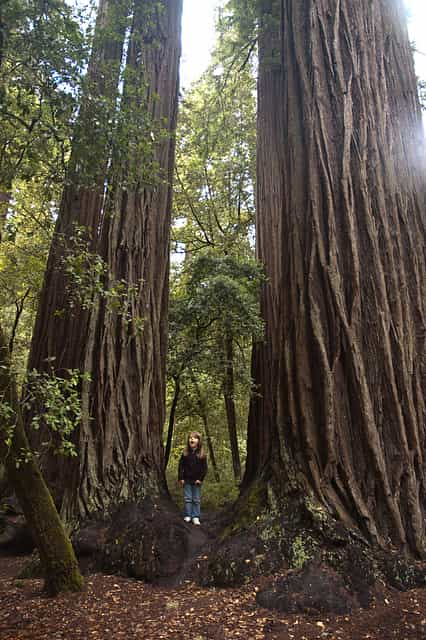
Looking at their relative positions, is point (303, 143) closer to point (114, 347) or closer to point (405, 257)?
point (405, 257)

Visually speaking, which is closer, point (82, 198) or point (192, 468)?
point (192, 468)

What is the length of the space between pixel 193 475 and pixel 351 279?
130 inches

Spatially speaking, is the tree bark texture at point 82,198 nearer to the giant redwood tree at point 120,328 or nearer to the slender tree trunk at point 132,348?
the giant redwood tree at point 120,328

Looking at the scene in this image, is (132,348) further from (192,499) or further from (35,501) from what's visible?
(35,501)

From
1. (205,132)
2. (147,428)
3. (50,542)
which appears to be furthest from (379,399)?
(205,132)

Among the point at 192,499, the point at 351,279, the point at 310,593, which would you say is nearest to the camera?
the point at 310,593

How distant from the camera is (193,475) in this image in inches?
252

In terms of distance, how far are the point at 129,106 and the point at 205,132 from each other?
7.22 meters

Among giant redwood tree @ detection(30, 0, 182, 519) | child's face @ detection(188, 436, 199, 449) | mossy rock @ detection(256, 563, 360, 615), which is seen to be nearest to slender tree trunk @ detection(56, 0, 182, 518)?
giant redwood tree @ detection(30, 0, 182, 519)

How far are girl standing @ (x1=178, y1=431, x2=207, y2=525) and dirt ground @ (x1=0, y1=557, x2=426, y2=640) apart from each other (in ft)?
6.37

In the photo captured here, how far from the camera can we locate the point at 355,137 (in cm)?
550

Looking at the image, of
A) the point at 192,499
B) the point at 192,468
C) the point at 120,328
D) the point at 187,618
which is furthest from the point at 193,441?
the point at 187,618

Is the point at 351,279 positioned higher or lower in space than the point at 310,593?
higher

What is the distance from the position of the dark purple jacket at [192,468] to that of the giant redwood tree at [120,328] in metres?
0.50
